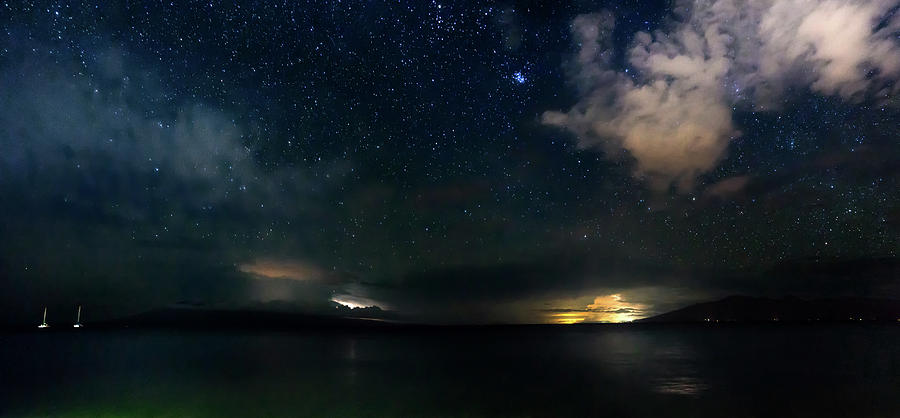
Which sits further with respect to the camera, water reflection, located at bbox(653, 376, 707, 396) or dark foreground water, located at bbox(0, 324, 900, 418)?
water reflection, located at bbox(653, 376, 707, 396)

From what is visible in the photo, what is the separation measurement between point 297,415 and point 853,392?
36901 millimetres

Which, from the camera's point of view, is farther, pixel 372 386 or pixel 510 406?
pixel 372 386

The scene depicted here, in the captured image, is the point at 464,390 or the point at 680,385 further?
the point at 680,385

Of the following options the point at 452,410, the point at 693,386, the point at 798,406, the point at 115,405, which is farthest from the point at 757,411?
the point at 115,405

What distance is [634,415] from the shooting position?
86.6 feet

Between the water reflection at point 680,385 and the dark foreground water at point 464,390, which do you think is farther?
the water reflection at point 680,385

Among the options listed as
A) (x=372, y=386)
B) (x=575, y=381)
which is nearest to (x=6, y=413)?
(x=372, y=386)

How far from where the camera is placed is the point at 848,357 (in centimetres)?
6222

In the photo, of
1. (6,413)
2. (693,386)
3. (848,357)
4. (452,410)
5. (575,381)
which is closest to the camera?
(6,413)

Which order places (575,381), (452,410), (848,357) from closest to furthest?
1. (452,410)
2. (575,381)
3. (848,357)

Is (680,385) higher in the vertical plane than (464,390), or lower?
lower

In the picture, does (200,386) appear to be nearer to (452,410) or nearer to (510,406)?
(452,410)

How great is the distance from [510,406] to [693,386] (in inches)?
717

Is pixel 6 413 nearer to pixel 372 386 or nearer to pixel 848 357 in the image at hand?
pixel 372 386
